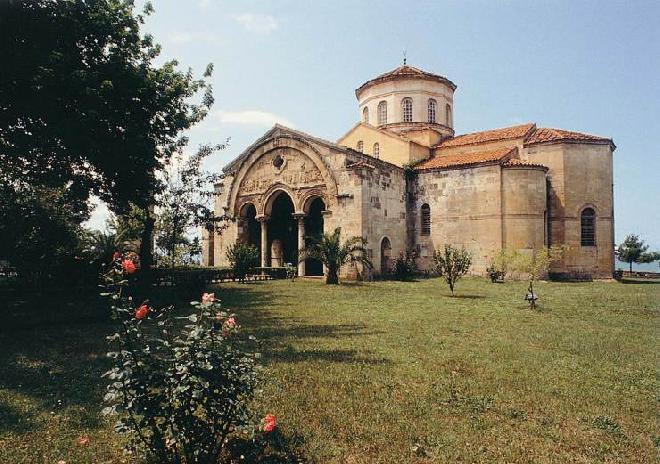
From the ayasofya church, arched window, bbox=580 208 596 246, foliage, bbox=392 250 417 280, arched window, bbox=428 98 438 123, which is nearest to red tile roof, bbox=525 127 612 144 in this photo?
the ayasofya church

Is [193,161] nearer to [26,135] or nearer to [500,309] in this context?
[26,135]

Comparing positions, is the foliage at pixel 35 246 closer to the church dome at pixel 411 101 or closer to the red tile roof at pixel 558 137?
the church dome at pixel 411 101

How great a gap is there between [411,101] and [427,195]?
865 centimetres

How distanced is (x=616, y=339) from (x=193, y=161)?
22027mm

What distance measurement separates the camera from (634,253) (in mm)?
35625

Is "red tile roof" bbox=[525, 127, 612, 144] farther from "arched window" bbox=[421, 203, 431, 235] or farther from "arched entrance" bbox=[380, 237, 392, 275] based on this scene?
"arched entrance" bbox=[380, 237, 392, 275]

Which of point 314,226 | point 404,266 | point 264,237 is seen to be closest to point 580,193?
point 404,266

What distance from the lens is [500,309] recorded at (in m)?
13.5

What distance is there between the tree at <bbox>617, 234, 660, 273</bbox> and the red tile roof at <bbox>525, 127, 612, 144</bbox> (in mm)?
15628

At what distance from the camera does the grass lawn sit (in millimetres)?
4605

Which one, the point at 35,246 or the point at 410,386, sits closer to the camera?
the point at 410,386

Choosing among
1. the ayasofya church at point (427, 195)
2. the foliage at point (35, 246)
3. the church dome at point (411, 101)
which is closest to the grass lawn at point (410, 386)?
the foliage at point (35, 246)

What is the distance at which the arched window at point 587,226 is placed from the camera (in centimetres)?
2527

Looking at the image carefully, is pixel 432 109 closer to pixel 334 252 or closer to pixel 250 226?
pixel 250 226
